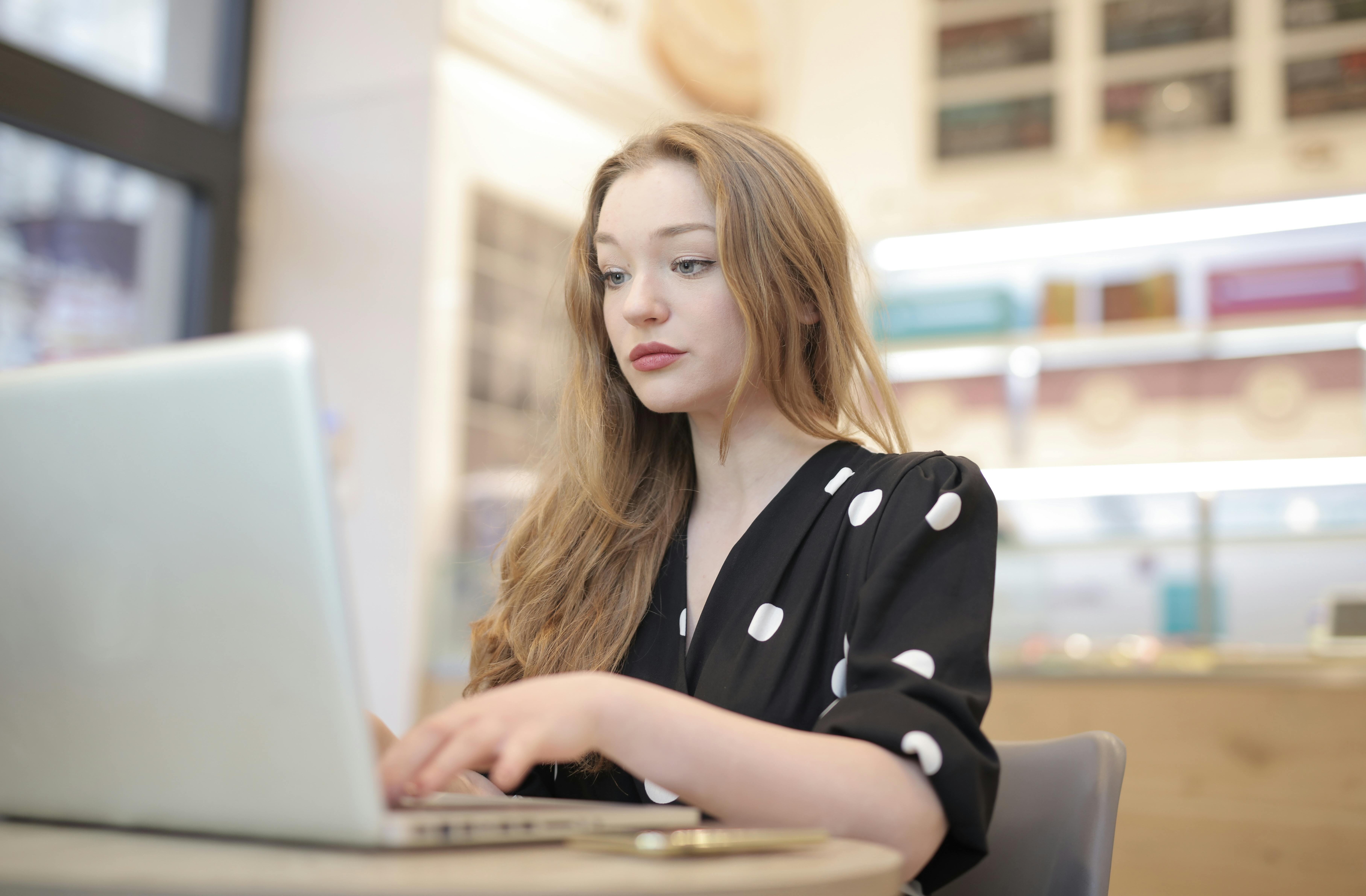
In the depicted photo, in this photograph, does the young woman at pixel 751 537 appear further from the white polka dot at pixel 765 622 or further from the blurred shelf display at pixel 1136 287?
the blurred shelf display at pixel 1136 287

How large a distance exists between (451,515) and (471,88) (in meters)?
→ 1.34

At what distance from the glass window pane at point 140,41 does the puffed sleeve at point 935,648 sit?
9.79 ft

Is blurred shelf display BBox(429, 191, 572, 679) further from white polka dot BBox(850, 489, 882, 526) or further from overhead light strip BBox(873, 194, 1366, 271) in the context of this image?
white polka dot BBox(850, 489, 882, 526)

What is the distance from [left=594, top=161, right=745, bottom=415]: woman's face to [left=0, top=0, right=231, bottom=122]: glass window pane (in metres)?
2.62

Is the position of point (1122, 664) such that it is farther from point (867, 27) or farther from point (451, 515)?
point (867, 27)

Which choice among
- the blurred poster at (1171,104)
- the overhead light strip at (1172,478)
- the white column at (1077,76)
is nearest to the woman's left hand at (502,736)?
the overhead light strip at (1172,478)

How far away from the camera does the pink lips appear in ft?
3.83

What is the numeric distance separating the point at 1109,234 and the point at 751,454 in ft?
9.57

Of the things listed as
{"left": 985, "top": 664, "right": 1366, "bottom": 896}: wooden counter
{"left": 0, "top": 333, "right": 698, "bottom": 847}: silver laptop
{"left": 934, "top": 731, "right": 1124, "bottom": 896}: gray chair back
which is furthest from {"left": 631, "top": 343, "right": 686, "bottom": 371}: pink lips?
{"left": 985, "top": 664, "right": 1366, "bottom": 896}: wooden counter

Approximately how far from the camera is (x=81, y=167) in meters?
3.38

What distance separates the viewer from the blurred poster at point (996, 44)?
467cm

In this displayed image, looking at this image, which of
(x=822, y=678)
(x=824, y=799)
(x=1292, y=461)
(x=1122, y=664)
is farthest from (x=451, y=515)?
(x=824, y=799)

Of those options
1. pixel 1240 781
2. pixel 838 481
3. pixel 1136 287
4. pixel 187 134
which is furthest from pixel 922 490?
pixel 187 134

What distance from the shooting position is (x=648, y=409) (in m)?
1.32
